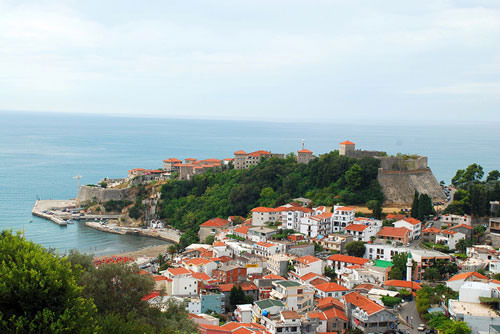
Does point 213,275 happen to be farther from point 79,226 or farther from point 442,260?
point 79,226

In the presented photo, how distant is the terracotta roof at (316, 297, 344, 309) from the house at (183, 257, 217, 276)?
5.13 meters

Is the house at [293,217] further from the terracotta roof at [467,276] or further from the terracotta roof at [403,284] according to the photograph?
the terracotta roof at [467,276]

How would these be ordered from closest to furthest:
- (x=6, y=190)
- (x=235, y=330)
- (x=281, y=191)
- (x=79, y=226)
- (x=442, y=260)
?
(x=235, y=330), (x=442, y=260), (x=281, y=191), (x=79, y=226), (x=6, y=190)

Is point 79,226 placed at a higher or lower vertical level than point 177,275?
lower

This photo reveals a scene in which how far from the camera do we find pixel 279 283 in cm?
1814

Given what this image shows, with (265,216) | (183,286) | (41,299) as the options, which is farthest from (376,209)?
(41,299)

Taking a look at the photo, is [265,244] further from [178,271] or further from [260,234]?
[178,271]

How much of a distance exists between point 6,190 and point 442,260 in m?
43.2

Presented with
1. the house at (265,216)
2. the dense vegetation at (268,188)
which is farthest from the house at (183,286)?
the dense vegetation at (268,188)

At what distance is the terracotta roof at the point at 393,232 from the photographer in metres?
22.9

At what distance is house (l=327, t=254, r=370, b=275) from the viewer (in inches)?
826

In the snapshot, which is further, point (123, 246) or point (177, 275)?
point (123, 246)

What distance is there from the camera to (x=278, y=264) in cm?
2142

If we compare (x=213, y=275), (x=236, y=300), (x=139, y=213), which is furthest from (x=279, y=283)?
(x=139, y=213)
